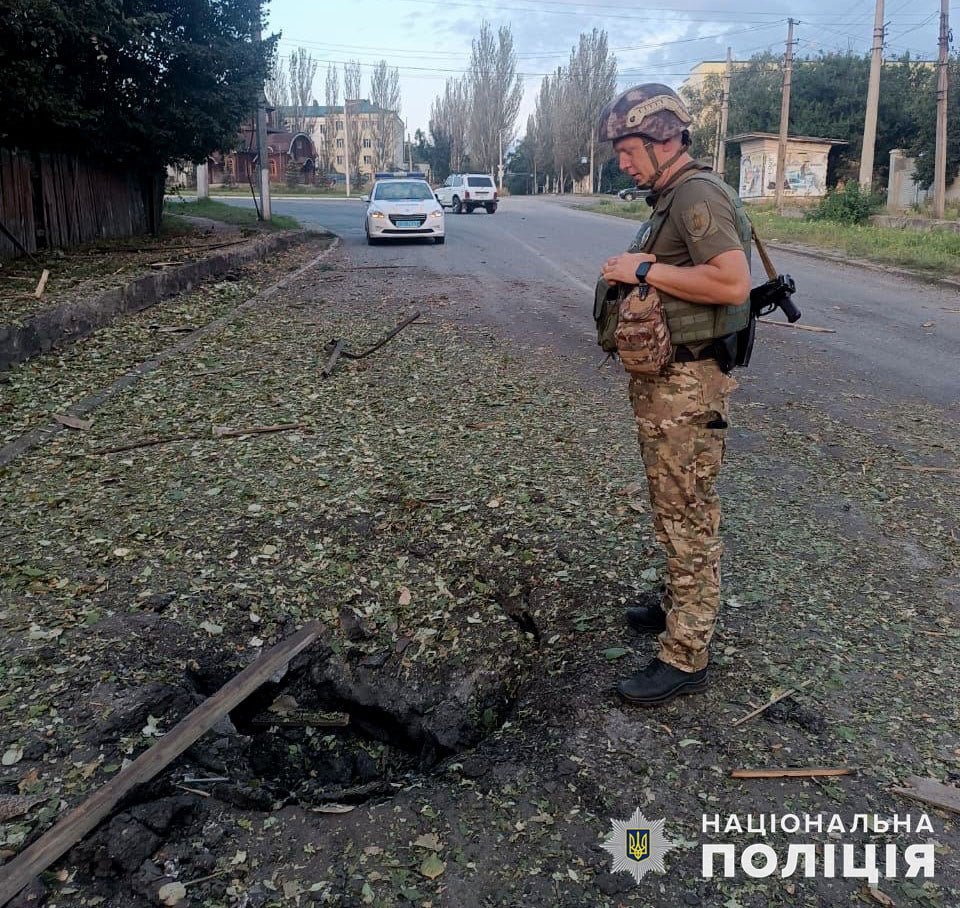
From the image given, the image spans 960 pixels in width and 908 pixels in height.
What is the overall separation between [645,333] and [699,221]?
356mm

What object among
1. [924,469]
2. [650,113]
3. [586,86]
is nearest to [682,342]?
[650,113]

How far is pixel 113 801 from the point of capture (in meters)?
2.32

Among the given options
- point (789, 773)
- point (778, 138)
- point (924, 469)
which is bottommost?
point (789, 773)

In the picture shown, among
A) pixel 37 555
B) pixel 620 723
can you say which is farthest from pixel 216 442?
pixel 620 723

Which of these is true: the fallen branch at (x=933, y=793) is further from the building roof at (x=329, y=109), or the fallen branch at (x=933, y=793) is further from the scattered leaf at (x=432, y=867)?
the building roof at (x=329, y=109)

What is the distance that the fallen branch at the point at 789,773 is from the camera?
94.0 inches

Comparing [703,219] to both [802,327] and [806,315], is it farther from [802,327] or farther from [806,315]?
[806,315]

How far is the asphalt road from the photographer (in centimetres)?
673

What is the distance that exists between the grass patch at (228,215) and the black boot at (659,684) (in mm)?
17653

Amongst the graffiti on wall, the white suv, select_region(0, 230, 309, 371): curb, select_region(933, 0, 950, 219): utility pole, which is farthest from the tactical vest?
the graffiti on wall

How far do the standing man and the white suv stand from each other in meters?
31.0

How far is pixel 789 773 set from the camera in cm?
239

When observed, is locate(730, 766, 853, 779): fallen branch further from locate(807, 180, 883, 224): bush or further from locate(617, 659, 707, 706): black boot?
locate(807, 180, 883, 224): bush

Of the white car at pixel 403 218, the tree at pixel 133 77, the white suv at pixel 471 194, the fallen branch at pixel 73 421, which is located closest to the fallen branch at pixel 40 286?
the tree at pixel 133 77
